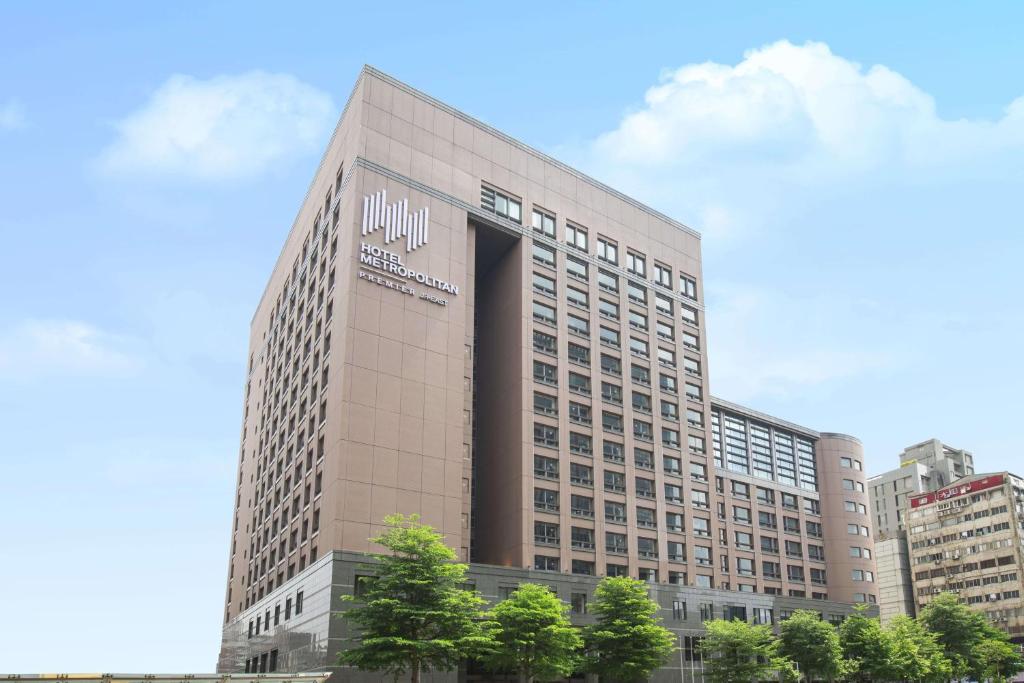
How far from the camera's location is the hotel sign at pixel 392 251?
7169 cm

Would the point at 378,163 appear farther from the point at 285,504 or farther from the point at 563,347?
the point at 285,504

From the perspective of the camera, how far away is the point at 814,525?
107 metres

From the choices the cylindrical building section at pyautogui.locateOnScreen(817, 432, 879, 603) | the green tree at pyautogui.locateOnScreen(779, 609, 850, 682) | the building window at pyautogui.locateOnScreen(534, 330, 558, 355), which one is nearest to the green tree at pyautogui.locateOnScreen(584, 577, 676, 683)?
the green tree at pyautogui.locateOnScreen(779, 609, 850, 682)

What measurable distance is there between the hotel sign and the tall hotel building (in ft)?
0.60

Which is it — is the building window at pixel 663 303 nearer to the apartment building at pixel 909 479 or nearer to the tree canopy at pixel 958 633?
the tree canopy at pixel 958 633

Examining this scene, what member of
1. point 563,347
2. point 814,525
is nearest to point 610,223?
point 563,347

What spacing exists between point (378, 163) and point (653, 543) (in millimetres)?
42204

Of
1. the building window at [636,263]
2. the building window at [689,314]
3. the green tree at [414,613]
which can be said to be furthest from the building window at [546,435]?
the building window at [689,314]

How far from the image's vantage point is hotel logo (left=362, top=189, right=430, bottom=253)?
72.8 m

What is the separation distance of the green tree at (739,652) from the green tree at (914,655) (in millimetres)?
12360

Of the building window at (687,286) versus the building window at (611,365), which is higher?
the building window at (687,286)

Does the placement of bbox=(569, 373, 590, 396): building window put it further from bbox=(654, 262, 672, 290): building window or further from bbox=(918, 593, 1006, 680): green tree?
bbox=(918, 593, 1006, 680): green tree

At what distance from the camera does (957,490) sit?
150500mm

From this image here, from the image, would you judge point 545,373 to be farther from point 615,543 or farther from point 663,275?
point 663,275
